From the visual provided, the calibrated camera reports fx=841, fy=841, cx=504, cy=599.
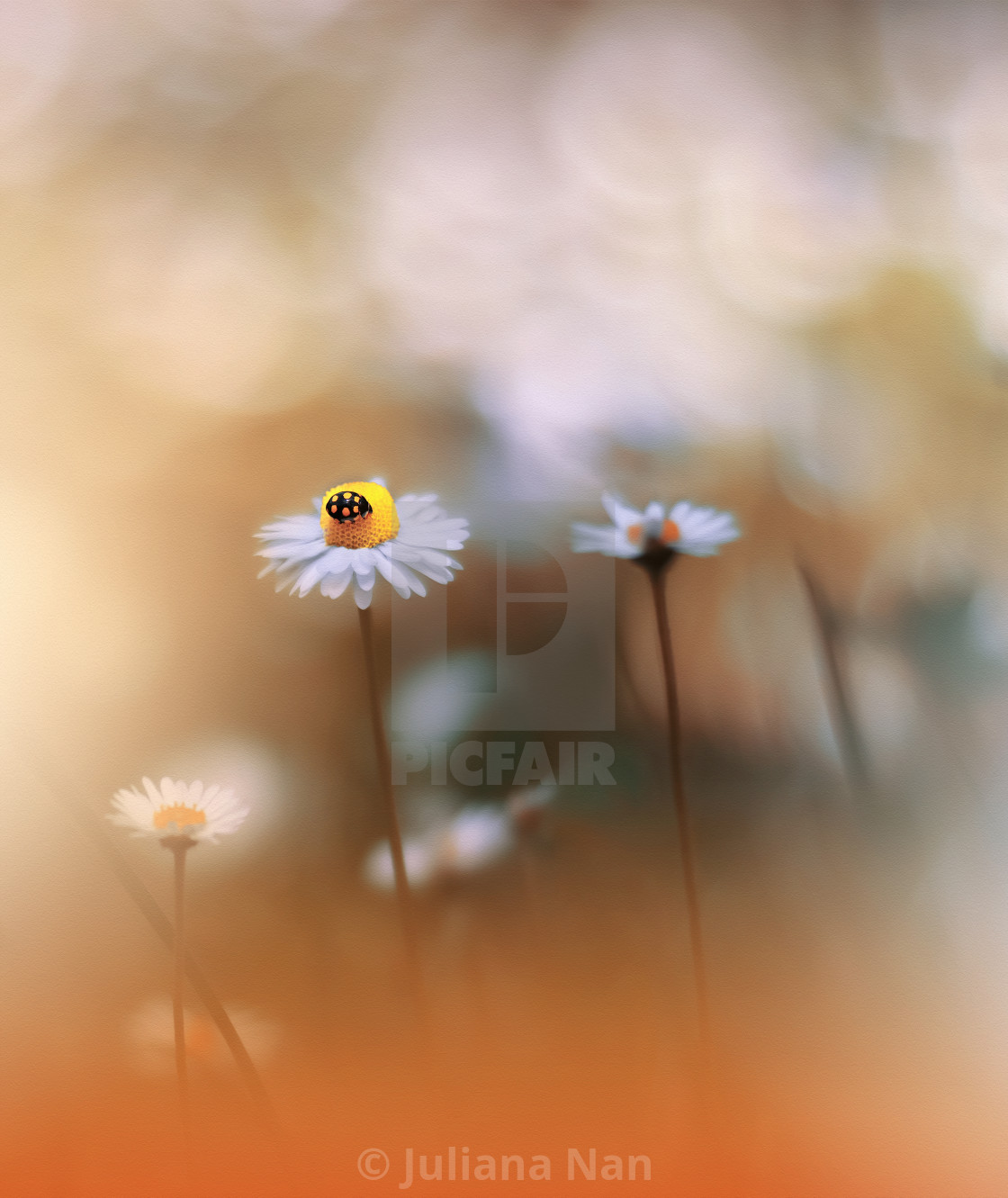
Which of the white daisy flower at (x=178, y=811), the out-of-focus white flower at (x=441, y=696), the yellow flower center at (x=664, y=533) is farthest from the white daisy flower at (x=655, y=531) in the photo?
the white daisy flower at (x=178, y=811)

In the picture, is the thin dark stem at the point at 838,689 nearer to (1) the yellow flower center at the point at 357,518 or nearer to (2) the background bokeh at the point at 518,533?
(2) the background bokeh at the point at 518,533

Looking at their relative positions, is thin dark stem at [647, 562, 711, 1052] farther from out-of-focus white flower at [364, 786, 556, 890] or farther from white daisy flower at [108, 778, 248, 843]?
white daisy flower at [108, 778, 248, 843]

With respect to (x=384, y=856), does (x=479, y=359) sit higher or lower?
higher

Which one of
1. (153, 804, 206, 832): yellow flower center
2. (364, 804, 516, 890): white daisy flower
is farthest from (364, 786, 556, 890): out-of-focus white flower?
(153, 804, 206, 832): yellow flower center

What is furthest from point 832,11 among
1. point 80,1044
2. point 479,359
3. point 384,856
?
point 80,1044

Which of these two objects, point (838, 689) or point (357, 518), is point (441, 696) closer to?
point (357, 518)

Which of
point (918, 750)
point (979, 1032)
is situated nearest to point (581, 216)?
point (918, 750)

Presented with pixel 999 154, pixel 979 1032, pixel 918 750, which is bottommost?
pixel 979 1032

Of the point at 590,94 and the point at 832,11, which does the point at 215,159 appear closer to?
the point at 590,94

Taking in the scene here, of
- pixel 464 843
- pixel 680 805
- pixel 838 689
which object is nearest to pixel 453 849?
pixel 464 843
